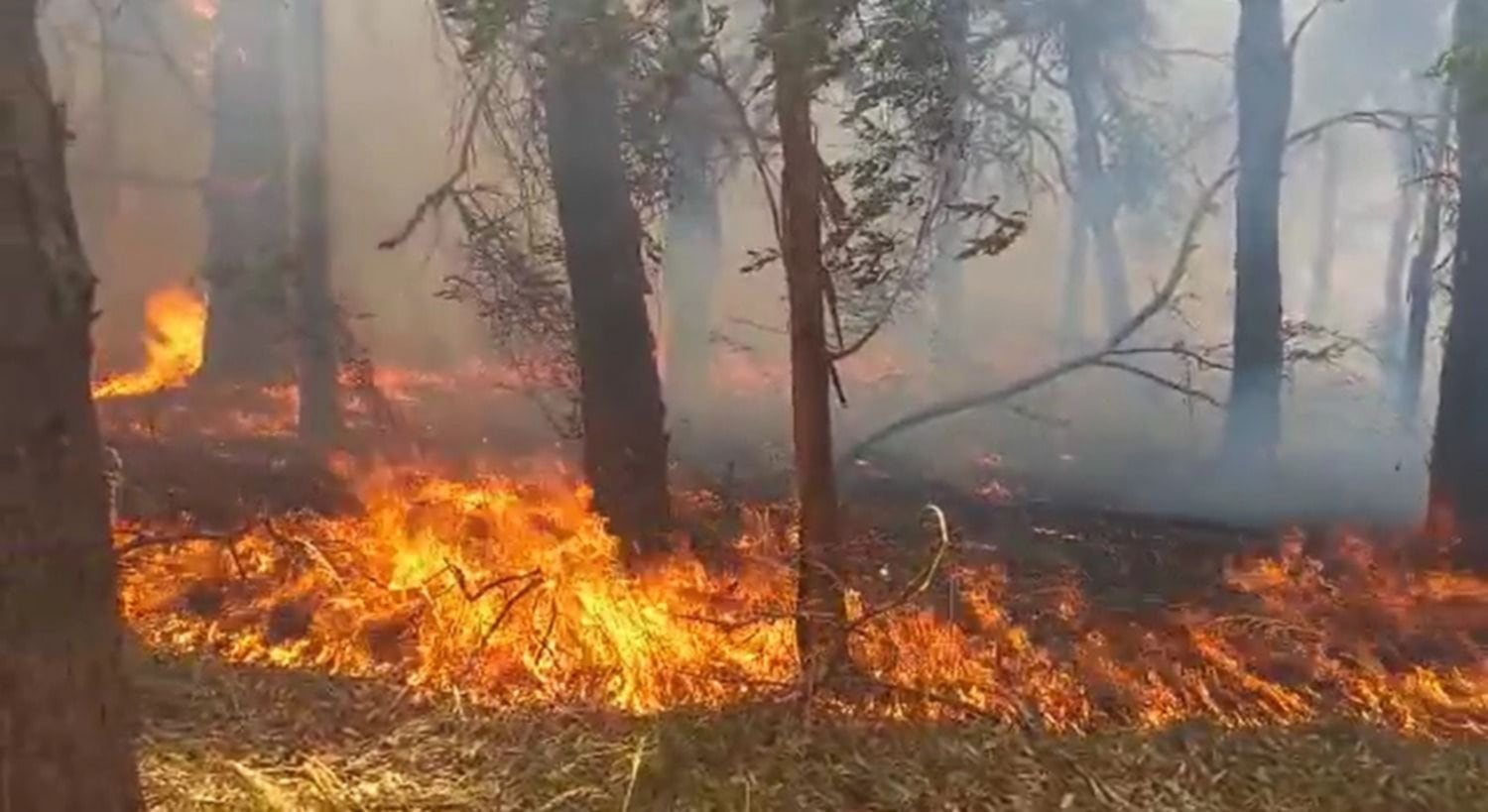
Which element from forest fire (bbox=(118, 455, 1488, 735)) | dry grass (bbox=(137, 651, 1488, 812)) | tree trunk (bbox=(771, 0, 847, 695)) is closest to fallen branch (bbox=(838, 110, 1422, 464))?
forest fire (bbox=(118, 455, 1488, 735))

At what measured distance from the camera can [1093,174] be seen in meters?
13.6

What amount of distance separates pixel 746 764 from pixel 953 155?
2.96 meters

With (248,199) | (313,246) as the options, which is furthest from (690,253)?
(248,199)

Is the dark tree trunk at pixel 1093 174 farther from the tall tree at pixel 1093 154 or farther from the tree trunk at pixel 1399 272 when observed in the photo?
the tree trunk at pixel 1399 272

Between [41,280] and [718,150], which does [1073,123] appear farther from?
[41,280]

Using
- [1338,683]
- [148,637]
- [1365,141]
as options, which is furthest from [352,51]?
[1365,141]

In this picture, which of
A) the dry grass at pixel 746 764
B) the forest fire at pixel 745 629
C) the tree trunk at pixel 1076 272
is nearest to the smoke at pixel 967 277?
the tree trunk at pixel 1076 272

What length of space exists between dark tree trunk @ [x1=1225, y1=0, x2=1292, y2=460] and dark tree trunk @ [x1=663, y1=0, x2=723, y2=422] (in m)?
3.74

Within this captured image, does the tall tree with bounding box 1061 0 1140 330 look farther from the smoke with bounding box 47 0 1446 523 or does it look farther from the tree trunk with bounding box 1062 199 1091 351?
the smoke with bounding box 47 0 1446 523

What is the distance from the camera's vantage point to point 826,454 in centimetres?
578

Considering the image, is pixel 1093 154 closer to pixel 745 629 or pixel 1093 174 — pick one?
pixel 1093 174

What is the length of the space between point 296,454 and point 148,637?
2971mm

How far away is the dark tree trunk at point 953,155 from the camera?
250 inches

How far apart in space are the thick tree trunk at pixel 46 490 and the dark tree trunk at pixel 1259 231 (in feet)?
27.5
